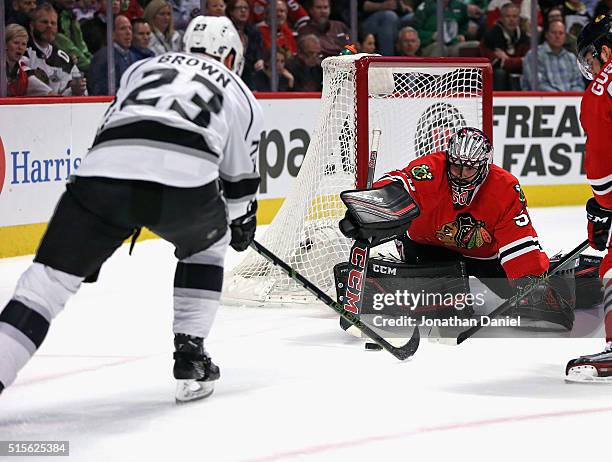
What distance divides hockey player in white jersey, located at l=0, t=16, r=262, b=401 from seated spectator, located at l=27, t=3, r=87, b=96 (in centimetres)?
322

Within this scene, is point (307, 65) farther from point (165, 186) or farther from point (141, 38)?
point (165, 186)

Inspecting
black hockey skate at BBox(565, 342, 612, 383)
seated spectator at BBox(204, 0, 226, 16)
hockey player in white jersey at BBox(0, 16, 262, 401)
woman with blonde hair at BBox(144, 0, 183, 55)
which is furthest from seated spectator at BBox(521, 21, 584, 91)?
hockey player in white jersey at BBox(0, 16, 262, 401)

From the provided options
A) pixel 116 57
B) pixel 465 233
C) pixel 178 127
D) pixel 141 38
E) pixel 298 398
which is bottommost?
pixel 298 398

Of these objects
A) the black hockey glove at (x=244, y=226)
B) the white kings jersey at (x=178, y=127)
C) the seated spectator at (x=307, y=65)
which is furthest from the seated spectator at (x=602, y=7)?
the white kings jersey at (x=178, y=127)

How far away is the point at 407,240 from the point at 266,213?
298 cm

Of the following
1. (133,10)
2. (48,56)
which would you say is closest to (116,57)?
(133,10)

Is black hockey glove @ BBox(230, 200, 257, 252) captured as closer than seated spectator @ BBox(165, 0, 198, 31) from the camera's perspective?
Yes

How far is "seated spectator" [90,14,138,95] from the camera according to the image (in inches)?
257

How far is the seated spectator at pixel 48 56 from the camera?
6.09 m

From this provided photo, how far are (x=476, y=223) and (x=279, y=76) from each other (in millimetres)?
3538

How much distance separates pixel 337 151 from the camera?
4750 mm

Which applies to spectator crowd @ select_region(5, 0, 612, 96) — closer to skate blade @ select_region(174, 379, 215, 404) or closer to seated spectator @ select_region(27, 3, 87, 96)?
seated spectator @ select_region(27, 3, 87, 96)

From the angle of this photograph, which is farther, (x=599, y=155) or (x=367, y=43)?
(x=367, y=43)

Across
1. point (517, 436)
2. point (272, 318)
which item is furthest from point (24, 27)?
point (517, 436)
